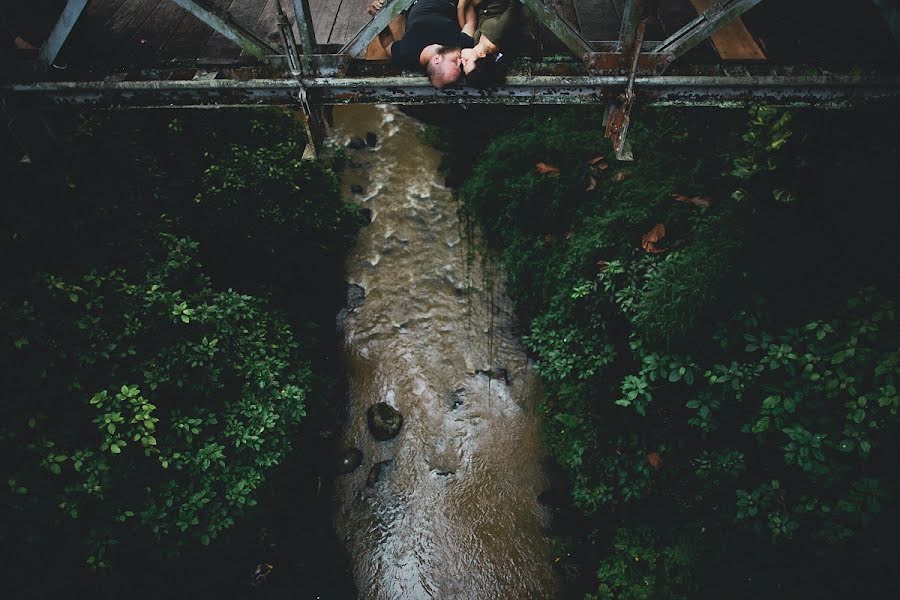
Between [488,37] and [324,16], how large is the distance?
1.46 metres

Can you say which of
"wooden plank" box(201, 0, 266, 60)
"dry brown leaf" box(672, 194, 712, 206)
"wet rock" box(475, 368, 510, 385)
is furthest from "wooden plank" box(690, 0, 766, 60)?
"wet rock" box(475, 368, 510, 385)

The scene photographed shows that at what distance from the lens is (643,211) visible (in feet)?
15.9

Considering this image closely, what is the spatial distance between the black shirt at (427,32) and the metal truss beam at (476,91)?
0.31m

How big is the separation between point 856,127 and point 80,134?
235 inches

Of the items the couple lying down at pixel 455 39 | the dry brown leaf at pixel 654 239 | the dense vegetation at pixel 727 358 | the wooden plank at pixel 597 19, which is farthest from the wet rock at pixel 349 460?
the wooden plank at pixel 597 19

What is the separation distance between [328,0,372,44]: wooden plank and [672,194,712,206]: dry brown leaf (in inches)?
128

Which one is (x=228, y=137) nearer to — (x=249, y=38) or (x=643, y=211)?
(x=249, y=38)

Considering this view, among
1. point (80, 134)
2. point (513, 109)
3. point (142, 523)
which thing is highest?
point (513, 109)

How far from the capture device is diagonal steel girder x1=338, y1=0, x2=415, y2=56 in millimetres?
2508

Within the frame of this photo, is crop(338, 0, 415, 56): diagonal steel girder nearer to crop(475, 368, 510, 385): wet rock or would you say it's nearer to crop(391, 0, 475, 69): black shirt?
crop(391, 0, 475, 69): black shirt

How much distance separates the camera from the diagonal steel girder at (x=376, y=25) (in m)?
2.51

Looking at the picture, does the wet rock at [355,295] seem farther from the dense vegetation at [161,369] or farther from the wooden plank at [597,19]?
the wooden plank at [597,19]

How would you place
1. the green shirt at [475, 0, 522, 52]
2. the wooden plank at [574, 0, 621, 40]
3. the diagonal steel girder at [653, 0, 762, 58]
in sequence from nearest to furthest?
the diagonal steel girder at [653, 0, 762, 58]
the green shirt at [475, 0, 522, 52]
the wooden plank at [574, 0, 621, 40]

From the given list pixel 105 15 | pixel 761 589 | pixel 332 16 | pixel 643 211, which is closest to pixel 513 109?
pixel 643 211
